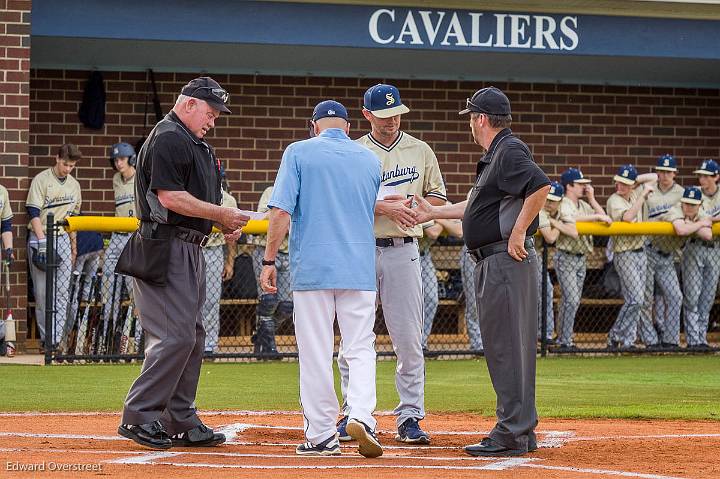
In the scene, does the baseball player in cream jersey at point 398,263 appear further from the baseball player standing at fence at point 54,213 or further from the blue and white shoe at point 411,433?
the baseball player standing at fence at point 54,213

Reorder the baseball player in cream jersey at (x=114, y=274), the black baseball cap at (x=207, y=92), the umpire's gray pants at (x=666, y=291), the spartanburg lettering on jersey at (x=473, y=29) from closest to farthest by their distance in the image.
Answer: the black baseball cap at (x=207, y=92) < the baseball player in cream jersey at (x=114, y=274) < the spartanburg lettering on jersey at (x=473, y=29) < the umpire's gray pants at (x=666, y=291)

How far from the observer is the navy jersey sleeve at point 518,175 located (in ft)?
23.9

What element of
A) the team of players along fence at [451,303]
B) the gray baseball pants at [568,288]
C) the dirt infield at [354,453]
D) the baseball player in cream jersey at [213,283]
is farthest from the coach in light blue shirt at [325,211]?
the gray baseball pants at [568,288]

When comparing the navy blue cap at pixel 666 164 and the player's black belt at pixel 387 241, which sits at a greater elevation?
the navy blue cap at pixel 666 164

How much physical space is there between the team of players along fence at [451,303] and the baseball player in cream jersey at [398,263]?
217 inches

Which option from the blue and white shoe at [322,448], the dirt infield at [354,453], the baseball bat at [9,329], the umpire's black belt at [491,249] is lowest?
the dirt infield at [354,453]

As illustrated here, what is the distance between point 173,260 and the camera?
7.45 metres

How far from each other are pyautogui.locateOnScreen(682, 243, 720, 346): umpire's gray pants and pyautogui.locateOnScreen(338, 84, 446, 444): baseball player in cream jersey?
8.03 m

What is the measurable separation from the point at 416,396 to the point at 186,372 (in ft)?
4.73

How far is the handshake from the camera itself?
796 cm

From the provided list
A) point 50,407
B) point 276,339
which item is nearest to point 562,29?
point 276,339

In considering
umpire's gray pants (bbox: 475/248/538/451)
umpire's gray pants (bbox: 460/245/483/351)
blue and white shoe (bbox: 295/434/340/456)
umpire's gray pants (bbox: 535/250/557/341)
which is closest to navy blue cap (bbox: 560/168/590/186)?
umpire's gray pants (bbox: 535/250/557/341)

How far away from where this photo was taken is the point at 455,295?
51.4ft

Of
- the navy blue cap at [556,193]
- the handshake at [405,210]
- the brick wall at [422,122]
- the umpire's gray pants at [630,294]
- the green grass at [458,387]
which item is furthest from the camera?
the brick wall at [422,122]
